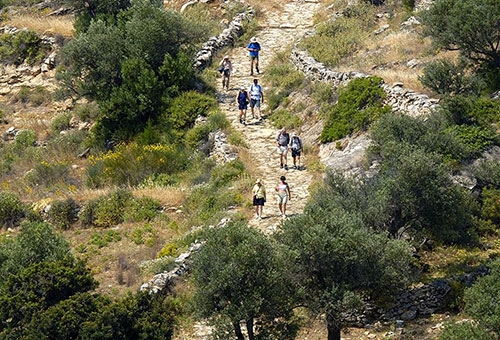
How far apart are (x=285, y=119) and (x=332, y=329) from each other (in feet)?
48.0

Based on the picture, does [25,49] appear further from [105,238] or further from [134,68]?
[105,238]

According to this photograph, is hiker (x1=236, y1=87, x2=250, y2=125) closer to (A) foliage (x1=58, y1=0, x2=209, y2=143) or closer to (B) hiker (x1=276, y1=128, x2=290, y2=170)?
(A) foliage (x1=58, y1=0, x2=209, y2=143)

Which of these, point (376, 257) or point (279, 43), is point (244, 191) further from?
point (279, 43)

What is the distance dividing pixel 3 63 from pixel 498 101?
A: 29394mm

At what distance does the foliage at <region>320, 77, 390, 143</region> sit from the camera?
92.7ft

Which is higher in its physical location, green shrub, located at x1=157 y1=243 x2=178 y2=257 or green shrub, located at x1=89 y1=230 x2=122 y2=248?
green shrub, located at x1=157 y1=243 x2=178 y2=257

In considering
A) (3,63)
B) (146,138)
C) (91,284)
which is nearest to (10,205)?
(146,138)

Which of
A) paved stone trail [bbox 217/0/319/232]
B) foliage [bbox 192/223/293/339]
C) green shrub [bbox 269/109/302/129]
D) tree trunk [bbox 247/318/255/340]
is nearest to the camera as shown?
foliage [bbox 192/223/293/339]

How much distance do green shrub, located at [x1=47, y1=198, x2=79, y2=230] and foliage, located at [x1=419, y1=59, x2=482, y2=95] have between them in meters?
12.2

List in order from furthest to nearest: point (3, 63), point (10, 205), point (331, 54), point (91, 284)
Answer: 1. point (3, 63)
2. point (331, 54)
3. point (10, 205)
4. point (91, 284)

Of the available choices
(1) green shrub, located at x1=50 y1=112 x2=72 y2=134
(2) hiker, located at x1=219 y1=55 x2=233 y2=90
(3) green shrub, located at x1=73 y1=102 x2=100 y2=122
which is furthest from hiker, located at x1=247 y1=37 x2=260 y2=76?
(1) green shrub, located at x1=50 y1=112 x2=72 y2=134

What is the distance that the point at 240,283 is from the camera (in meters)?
17.1

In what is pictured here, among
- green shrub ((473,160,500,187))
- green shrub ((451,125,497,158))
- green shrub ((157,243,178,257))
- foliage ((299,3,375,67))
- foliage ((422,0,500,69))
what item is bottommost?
green shrub ((157,243,178,257))

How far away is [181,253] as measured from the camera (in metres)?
23.1
